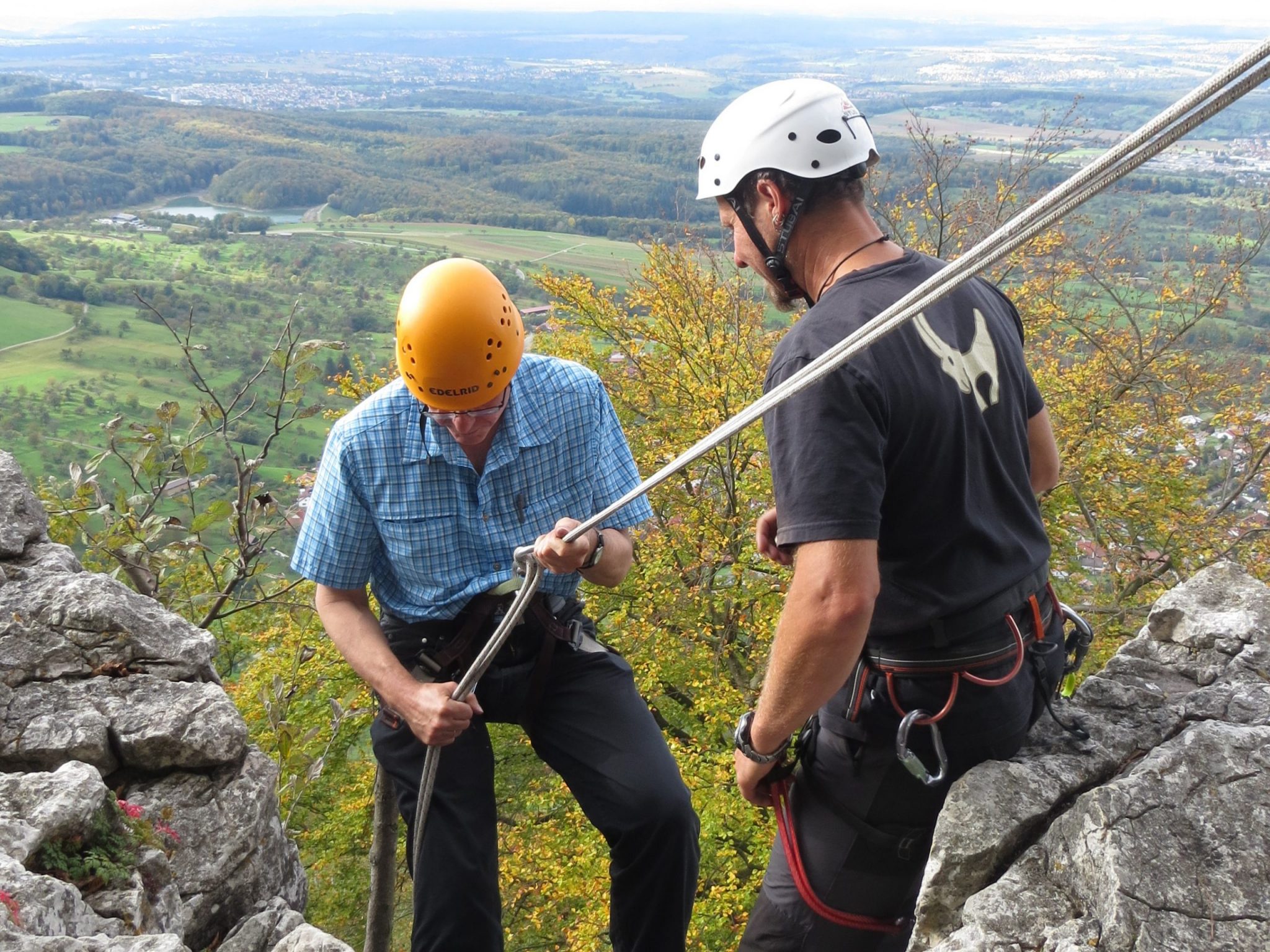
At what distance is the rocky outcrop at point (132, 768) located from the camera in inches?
115

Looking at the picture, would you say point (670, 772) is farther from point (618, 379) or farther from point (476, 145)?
point (476, 145)

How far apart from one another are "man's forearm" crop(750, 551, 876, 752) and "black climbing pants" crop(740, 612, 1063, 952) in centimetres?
35

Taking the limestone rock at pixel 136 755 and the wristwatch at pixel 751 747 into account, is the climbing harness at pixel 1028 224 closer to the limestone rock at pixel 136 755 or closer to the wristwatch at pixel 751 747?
the wristwatch at pixel 751 747

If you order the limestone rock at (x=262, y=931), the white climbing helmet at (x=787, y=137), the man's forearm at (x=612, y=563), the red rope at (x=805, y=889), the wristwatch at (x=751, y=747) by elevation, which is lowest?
the limestone rock at (x=262, y=931)

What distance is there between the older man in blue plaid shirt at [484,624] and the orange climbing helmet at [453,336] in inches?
1.2

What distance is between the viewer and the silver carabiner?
8.35 ft

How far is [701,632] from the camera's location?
12875mm

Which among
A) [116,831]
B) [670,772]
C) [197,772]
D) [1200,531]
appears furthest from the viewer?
[1200,531]

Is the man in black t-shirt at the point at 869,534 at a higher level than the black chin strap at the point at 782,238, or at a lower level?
lower

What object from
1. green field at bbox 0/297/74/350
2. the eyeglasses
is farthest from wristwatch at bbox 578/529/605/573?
green field at bbox 0/297/74/350

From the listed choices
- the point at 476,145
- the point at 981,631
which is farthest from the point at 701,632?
the point at 476,145

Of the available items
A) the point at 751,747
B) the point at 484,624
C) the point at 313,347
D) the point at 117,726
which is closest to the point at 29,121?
the point at 313,347

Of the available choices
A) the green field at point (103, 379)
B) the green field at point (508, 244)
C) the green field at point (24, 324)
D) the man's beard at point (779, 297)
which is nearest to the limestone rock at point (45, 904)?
the man's beard at point (779, 297)

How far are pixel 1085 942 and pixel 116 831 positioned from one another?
2819 mm
